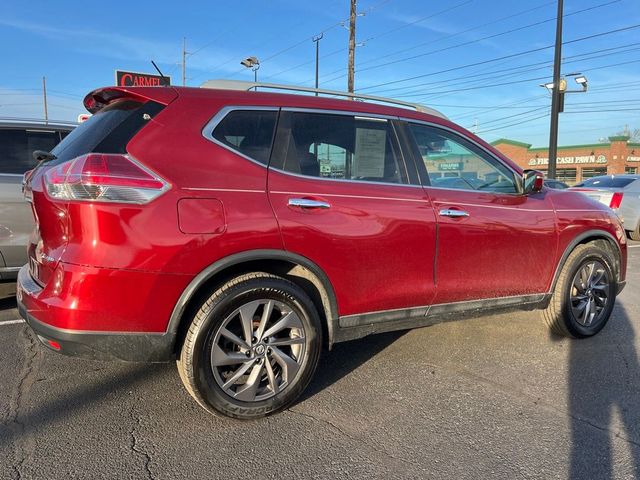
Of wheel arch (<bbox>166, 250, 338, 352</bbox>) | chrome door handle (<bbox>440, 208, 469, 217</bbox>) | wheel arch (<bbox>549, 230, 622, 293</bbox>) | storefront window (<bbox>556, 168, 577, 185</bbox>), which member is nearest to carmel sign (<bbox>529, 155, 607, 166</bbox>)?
storefront window (<bbox>556, 168, 577, 185</bbox>)

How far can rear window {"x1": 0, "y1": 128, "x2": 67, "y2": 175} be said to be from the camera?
4926mm

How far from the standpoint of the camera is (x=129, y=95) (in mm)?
2859

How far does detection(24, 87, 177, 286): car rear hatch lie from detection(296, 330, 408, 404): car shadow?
5.62ft

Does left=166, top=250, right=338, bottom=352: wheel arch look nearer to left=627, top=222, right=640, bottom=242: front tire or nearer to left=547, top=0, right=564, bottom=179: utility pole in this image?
left=627, top=222, right=640, bottom=242: front tire

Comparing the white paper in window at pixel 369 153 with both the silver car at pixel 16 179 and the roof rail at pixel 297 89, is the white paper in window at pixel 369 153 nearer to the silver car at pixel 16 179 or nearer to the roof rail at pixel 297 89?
the roof rail at pixel 297 89

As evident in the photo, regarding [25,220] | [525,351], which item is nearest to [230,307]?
[525,351]

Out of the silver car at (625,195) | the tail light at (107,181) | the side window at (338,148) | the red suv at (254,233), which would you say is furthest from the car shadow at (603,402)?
the silver car at (625,195)

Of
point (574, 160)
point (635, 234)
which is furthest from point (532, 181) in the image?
point (574, 160)

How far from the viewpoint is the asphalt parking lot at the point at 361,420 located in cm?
245

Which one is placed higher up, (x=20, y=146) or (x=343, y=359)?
Answer: (x=20, y=146)

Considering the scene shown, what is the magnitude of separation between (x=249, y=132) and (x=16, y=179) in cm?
320

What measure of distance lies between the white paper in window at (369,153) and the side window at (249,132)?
2.05 feet

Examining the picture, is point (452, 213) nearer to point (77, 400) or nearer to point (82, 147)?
point (82, 147)

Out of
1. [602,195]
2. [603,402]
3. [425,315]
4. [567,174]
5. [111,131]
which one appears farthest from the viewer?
[567,174]
